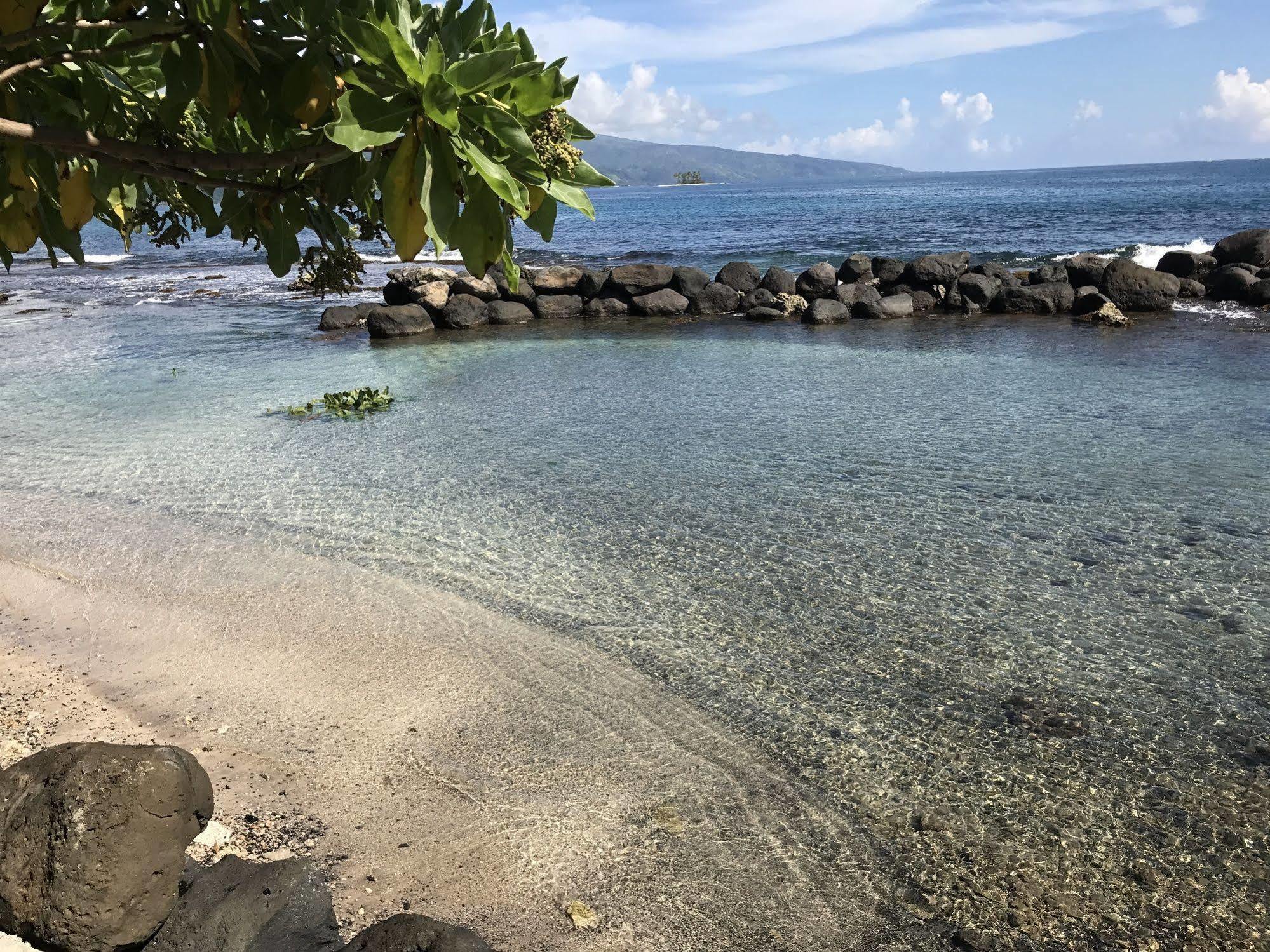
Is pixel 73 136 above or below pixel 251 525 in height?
above

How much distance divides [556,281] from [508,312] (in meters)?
1.66

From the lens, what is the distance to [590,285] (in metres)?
19.5

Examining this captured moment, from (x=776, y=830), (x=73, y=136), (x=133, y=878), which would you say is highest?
(x=73, y=136)

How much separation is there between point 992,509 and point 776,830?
4.20 metres

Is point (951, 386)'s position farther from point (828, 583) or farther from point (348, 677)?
point (348, 677)

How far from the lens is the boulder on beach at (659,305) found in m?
18.7

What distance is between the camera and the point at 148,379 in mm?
13336

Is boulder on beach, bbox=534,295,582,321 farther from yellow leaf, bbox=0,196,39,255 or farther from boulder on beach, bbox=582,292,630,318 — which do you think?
yellow leaf, bbox=0,196,39,255

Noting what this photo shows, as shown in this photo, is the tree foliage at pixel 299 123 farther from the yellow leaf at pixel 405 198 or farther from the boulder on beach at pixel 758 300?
the boulder on beach at pixel 758 300

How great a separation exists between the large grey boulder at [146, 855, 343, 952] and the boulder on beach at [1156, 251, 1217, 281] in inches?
762

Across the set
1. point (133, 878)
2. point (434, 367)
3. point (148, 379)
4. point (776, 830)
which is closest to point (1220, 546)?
point (776, 830)

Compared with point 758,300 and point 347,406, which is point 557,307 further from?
point 347,406

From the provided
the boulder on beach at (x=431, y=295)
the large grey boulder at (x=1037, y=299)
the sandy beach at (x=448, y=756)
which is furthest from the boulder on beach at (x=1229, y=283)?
the sandy beach at (x=448, y=756)

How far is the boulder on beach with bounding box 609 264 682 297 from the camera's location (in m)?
19.3
